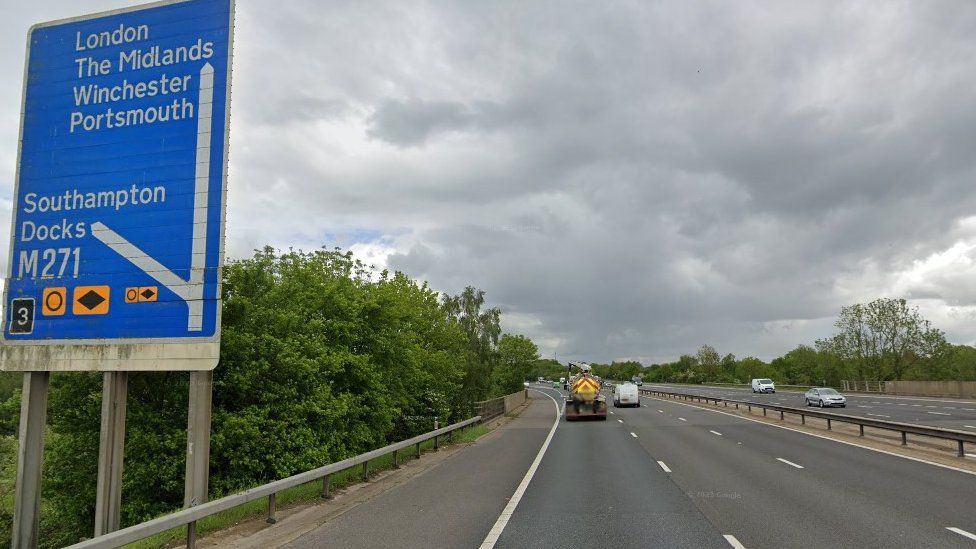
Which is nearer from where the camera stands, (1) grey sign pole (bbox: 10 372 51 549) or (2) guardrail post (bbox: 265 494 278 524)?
(2) guardrail post (bbox: 265 494 278 524)

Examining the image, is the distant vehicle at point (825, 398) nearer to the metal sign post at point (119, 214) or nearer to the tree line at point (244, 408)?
the tree line at point (244, 408)

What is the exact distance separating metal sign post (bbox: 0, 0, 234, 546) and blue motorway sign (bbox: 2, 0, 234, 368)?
22 millimetres

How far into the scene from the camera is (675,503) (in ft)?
38.9

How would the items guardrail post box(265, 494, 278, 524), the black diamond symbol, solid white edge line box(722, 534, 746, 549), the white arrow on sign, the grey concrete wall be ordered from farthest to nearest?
1. the grey concrete wall
2. the black diamond symbol
3. the white arrow on sign
4. guardrail post box(265, 494, 278, 524)
5. solid white edge line box(722, 534, 746, 549)

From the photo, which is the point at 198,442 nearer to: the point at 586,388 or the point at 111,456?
the point at 111,456

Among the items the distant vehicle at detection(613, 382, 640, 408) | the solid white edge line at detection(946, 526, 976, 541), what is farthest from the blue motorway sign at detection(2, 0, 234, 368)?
the distant vehicle at detection(613, 382, 640, 408)

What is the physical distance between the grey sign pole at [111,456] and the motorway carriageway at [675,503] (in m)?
3.95

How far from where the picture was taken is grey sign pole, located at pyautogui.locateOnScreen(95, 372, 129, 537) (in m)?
11.1

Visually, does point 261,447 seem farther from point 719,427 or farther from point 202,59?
point 719,427


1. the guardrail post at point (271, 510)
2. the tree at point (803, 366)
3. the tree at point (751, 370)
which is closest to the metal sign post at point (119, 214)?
the guardrail post at point (271, 510)

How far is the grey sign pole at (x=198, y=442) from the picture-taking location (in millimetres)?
10891

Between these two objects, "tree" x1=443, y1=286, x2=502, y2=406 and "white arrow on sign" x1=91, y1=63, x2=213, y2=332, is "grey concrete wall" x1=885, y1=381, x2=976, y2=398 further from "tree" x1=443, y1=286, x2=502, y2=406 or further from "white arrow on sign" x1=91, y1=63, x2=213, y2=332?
"white arrow on sign" x1=91, y1=63, x2=213, y2=332

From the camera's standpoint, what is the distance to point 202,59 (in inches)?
450

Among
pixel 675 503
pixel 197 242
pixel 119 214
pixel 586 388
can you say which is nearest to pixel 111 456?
pixel 197 242
